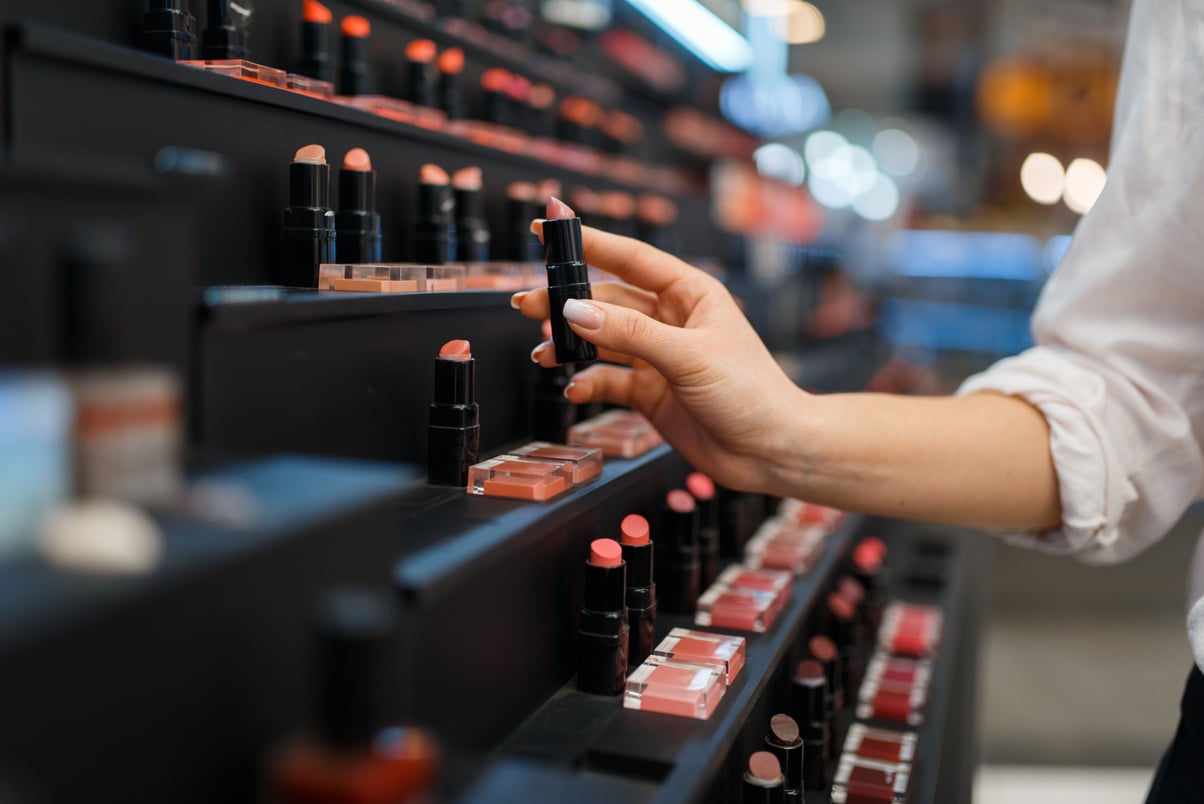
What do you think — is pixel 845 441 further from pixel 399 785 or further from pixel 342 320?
pixel 399 785

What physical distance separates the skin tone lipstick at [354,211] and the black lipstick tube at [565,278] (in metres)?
0.13

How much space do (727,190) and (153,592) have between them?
1.93 metres

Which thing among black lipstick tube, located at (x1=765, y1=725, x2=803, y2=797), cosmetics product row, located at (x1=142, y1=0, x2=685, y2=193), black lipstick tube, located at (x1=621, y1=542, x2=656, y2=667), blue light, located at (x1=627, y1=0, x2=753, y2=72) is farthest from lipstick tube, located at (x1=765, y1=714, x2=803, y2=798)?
blue light, located at (x1=627, y1=0, x2=753, y2=72)

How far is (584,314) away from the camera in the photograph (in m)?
0.71

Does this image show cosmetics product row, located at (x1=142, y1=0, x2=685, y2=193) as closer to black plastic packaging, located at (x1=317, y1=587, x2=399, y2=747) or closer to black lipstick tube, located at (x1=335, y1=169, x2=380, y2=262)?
black lipstick tube, located at (x1=335, y1=169, x2=380, y2=262)

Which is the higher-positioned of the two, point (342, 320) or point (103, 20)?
point (103, 20)

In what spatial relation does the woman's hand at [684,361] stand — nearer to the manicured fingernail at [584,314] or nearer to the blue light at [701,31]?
the manicured fingernail at [584,314]

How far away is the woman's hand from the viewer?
734mm

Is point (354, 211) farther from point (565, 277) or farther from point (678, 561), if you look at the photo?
point (678, 561)

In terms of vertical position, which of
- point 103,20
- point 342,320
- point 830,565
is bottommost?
point 830,565

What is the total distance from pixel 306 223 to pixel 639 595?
1.14ft

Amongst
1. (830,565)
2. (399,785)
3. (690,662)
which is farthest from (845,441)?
(399,785)

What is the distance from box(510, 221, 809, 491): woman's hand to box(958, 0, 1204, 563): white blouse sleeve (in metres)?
0.24

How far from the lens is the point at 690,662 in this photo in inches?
28.8
